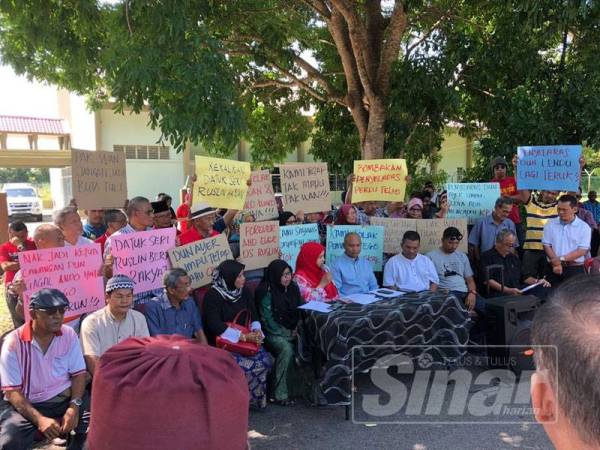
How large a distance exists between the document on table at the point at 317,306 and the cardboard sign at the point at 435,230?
2.10 metres

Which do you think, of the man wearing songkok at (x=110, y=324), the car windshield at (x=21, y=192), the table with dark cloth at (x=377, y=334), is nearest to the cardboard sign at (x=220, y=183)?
the table with dark cloth at (x=377, y=334)

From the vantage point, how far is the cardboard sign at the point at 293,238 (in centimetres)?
581

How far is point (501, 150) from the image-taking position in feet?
29.6

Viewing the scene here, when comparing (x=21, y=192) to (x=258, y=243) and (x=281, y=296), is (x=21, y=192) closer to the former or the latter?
(x=258, y=243)

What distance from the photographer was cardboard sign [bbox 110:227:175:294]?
4.40 metres

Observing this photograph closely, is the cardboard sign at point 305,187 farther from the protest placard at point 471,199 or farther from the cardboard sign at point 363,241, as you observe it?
the protest placard at point 471,199

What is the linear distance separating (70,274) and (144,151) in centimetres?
1972

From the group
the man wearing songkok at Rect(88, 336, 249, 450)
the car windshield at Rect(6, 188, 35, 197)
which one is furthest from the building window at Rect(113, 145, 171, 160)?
the man wearing songkok at Rect(88, 336, 249, 450)

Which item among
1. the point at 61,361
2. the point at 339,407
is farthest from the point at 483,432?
the point at 61,361

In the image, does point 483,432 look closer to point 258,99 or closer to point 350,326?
point 350,326

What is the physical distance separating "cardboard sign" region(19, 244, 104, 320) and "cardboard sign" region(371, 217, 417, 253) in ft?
11.3

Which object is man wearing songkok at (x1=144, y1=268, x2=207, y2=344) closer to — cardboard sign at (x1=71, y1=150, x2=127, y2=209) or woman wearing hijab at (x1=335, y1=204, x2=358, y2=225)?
cardboard sign at (x1=71, y1=150, x2=127, y2=209)

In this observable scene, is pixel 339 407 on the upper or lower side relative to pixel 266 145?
lower

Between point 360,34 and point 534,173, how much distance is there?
4271 mm
